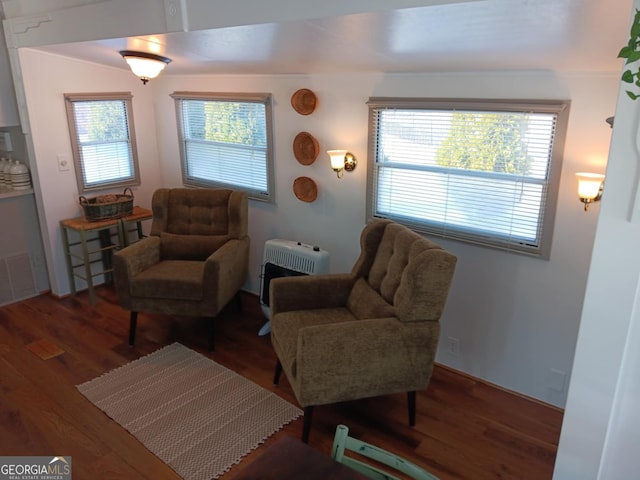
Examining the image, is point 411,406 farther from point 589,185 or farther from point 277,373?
point 589,185

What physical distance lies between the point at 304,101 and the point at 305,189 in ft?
2.15

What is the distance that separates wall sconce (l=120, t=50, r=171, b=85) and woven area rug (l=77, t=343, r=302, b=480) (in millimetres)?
1929

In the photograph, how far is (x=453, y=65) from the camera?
2.69 metres

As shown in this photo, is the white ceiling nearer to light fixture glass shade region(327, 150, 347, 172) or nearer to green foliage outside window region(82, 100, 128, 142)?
light fixture glass shade region(327, 150, 347, 172)

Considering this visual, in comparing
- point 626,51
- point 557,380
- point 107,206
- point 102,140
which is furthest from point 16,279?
point 626,51

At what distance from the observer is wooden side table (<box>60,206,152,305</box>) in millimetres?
4062

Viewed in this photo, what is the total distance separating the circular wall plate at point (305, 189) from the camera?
374 cm

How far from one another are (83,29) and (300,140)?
5.23 ft

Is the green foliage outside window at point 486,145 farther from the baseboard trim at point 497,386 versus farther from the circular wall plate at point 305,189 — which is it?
the baseboard trim at point 497,386

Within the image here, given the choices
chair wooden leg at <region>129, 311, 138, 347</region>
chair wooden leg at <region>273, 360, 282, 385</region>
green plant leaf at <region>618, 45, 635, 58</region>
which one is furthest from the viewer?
chair wooden leg at <region>129, 311, 138, 347</region>

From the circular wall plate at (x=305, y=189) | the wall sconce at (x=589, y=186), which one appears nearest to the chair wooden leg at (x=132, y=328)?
the circular wall plate at (x=305, y=189)

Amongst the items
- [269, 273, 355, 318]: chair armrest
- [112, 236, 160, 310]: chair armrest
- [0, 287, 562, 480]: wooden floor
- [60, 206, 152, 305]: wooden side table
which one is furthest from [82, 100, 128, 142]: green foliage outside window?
[269, 273, 355, 318]: chair armrest

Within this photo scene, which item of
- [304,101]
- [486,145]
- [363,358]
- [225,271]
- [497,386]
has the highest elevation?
[304,101]

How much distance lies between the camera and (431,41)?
7.13 ft
